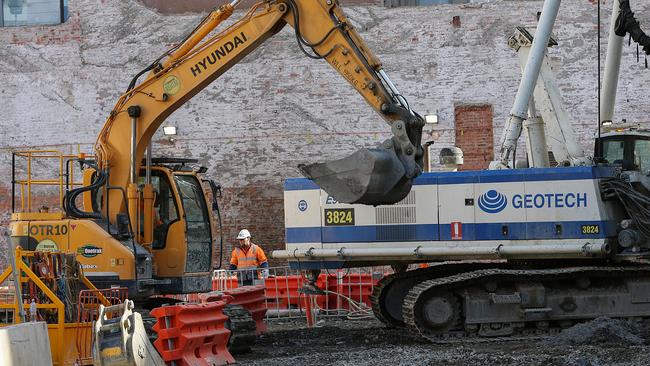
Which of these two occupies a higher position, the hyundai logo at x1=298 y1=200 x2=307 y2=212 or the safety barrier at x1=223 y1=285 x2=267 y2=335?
the hyundai logo at x1=298 y1=200 x2=307 y2=212

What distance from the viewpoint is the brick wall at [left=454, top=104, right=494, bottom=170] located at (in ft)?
77.2

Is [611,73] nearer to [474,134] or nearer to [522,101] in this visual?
[522,101]

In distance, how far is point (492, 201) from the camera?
14.7 m

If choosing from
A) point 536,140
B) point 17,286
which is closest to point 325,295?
point 536,140

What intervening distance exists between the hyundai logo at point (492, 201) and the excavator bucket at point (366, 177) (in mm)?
2575

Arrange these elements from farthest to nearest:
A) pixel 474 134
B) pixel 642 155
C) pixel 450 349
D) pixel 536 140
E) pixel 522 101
→ pixel 474 134 → pixel 536 140 → pixel 522 101 → pixel 642 155 → pixel 450 349

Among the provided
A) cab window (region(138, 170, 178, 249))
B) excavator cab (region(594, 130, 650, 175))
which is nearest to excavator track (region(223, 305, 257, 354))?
cab window (region(138, 170, 178, 249))

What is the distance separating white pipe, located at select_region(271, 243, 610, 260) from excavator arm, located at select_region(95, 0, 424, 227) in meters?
2.43

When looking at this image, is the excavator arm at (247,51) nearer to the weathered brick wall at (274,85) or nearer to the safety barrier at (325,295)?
the safety barrier at (325,295)

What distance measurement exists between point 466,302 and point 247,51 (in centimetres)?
404

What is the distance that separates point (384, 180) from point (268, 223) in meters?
12.1

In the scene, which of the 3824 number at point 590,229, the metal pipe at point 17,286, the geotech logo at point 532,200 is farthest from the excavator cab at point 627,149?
the metal pipe at point 17,286

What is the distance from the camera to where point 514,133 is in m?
15.3

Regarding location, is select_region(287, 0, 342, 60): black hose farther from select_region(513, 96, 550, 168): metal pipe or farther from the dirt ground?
select_region(513, 96, 550, 168): metal pipe
